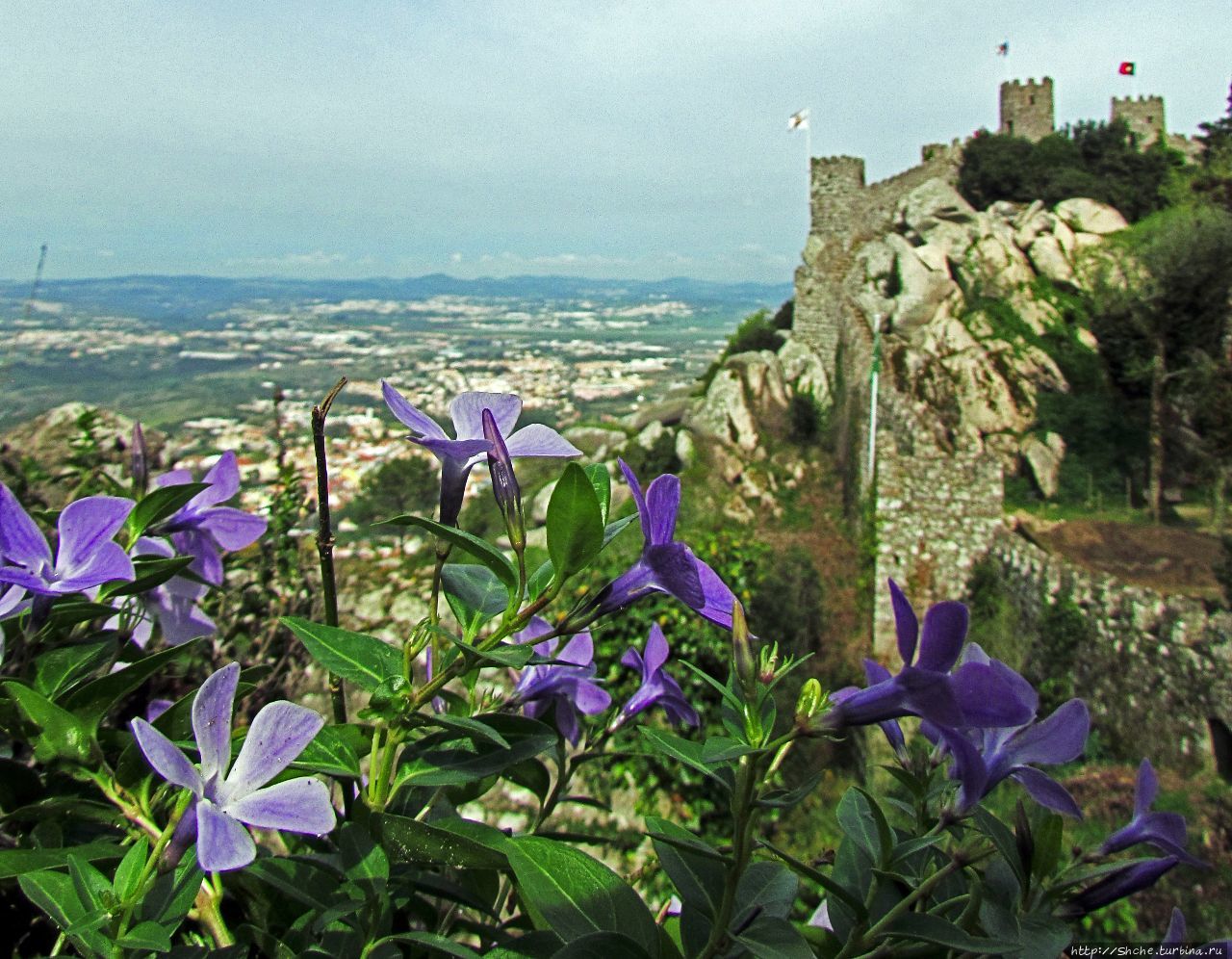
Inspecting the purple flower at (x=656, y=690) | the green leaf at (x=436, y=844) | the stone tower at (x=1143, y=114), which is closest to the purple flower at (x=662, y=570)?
the green leaf at (x=436, y=844)

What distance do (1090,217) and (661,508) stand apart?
19346 mm

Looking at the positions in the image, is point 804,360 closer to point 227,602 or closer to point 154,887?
point 227,602

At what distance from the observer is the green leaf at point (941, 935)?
56 cm

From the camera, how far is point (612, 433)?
49.7ft

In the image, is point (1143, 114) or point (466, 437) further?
point (1143, 114)

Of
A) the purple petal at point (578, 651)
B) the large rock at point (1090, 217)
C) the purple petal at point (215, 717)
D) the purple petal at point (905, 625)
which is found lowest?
the purple petal at point (578, 651)

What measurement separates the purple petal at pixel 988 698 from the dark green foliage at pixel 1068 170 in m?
20.8

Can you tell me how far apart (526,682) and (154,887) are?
0.41 meters

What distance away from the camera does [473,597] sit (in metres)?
0.72

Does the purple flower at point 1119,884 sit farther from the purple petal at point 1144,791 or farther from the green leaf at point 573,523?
the green leaf at point 573,523

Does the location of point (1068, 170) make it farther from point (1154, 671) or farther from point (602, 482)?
point (602, 482)

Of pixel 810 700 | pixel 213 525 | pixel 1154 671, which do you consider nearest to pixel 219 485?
pixel 213 525

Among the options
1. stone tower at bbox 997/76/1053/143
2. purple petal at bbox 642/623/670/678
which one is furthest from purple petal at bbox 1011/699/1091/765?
stone tower at bbox 997/76/1053/143

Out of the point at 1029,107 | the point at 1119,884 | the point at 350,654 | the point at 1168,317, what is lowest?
the point at 1119,884
